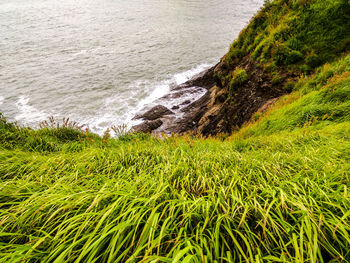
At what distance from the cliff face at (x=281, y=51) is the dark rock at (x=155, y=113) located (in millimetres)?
5272

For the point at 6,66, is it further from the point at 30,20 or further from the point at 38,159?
the point at 30,20

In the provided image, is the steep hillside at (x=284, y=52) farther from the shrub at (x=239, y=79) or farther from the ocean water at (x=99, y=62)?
the ocean water at (x=99, y=62)

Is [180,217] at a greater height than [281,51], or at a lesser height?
lesser

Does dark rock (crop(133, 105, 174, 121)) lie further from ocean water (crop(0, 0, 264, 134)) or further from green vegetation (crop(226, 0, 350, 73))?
green vegetation (crop(226, 0, 350, 73))

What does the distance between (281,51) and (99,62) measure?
24.6 metres

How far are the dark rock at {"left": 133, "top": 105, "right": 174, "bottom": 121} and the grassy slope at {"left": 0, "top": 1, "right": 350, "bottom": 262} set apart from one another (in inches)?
393

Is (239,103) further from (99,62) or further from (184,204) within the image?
(99,62)

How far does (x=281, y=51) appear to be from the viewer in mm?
8094

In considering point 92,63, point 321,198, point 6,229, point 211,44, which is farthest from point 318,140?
point 211,44

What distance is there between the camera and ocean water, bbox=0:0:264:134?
1662 centimetres

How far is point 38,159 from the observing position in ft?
10.3

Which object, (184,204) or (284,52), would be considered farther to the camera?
(284,52)

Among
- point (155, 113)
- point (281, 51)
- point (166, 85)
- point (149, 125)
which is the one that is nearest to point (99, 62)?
point (166, 85)

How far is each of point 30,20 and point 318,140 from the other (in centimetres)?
6976
